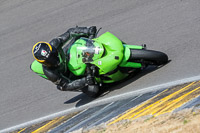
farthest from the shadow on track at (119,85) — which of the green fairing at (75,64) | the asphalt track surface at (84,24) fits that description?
the green fairing at (75,64)

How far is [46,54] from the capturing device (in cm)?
623

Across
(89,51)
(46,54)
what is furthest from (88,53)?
(46,54)

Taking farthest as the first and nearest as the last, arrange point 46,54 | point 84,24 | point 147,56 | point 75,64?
point 84,24
point 75,64
point 147,56
point 46,54

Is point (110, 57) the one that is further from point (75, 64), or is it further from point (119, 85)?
point (119, 85)

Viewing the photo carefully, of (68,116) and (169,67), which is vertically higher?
(169,67)

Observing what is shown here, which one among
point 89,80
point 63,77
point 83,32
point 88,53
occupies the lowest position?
point 89,80

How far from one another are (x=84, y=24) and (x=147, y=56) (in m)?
3.79

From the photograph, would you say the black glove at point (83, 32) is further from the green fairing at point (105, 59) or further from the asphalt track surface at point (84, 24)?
the asphalt track surface at point (84, 24)

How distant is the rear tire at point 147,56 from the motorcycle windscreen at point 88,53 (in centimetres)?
59

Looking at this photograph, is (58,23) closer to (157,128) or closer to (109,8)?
(109,8)

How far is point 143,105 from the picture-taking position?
18.4 feet

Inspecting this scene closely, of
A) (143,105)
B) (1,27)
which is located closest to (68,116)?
(143,105)

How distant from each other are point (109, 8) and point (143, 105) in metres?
4.76

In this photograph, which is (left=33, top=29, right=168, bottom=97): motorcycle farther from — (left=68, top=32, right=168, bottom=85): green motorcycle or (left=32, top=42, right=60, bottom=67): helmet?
(left=32, top=42, right=60, bottom=67): helmet
